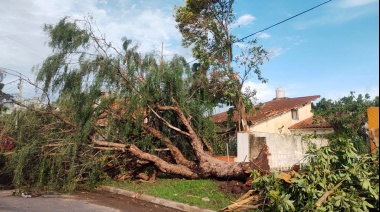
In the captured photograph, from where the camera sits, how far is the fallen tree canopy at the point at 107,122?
33.6ft

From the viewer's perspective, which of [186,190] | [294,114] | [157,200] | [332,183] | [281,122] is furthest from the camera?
[294,114]

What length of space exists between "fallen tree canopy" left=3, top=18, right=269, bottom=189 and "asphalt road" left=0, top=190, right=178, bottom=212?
67 cm

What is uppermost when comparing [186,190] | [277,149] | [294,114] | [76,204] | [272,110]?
[272,110]

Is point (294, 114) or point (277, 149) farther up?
point (294, 114)

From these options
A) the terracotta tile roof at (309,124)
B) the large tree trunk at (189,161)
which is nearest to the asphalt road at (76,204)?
the large tree trunk at (189,161)

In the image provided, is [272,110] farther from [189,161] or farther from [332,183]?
[332,183]

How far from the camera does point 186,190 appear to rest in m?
9.45

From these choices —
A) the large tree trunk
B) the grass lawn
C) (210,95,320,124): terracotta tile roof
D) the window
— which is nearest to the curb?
the grass lawn

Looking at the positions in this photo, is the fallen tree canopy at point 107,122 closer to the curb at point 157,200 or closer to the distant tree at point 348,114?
the curb at point 157,200

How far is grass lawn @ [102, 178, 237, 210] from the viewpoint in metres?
8.15

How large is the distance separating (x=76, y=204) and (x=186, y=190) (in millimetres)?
2924

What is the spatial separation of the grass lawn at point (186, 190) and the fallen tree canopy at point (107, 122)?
0.43 metres

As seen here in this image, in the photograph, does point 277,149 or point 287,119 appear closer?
point 277,149

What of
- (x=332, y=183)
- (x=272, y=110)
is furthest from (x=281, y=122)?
(x=332, y=183)
